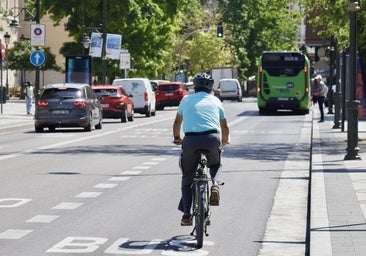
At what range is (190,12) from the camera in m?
132

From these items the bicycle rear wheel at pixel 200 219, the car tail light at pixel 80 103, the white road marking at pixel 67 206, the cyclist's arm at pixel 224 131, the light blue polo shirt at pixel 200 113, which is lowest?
the white road marking at pixel 67 206

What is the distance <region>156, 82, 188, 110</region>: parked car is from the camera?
70.8 m

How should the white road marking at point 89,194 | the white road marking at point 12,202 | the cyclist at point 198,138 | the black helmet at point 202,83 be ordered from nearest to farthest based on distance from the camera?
the cyclist at point 198,138 → the black helmet at point 202,83 → the white road marking at point 12,202 → the white road marking at point 89,194

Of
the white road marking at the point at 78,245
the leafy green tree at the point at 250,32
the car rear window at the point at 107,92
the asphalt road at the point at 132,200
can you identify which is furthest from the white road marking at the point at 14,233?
the leafy green tree at the point at 250,32

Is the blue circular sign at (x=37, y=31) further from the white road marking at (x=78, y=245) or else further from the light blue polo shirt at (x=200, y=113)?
the white road marking at (x=78, y=245)

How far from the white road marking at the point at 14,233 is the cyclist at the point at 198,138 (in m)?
1.64

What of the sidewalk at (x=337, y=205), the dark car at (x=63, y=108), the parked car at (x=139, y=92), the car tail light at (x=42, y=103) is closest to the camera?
the sidewalk at (x=337, y=205)

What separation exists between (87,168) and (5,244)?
36.1 feet

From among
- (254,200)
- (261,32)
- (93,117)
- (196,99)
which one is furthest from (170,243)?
(261,32)

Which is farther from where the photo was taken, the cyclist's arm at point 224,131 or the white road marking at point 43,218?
the white road marking at point 43,218

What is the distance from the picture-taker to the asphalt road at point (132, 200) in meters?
11.6

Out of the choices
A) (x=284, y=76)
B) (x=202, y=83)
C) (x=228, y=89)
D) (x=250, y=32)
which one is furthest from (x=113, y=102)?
(x=250, y=32)

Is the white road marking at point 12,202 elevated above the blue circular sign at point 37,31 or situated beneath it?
situated beneath

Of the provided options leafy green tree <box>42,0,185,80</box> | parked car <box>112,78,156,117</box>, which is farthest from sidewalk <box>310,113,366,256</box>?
leafy green tree <box>42,0,185,80</box>
